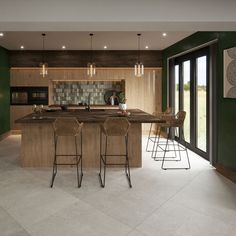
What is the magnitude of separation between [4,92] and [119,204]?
5912mm

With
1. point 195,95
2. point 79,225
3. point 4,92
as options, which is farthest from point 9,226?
point 4,92

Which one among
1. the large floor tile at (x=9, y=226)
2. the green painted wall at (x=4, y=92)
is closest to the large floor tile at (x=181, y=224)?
the large floor tile at (x=9, y=226)

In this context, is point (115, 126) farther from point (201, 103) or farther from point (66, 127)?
point (201, 103)

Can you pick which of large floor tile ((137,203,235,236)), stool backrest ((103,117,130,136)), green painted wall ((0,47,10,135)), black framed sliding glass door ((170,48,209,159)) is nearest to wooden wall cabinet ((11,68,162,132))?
green painted wall ((0,47,10,135))

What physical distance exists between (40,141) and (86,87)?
4374 millimetres

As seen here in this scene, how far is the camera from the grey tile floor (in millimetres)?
2756

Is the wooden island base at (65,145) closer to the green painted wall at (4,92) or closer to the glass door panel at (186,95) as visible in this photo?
the glass door panel at (186,95)

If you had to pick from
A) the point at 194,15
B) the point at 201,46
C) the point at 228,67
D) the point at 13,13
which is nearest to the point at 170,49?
the point at 201,46

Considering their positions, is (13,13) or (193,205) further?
(193,205)

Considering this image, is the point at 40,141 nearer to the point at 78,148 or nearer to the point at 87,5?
the point at 78,148

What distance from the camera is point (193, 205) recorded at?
3.30m

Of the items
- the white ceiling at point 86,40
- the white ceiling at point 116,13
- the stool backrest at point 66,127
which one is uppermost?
the white ceiling at point 86,40

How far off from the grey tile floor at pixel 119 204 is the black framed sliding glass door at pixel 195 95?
1.29 metres

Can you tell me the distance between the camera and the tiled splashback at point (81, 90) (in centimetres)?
895
